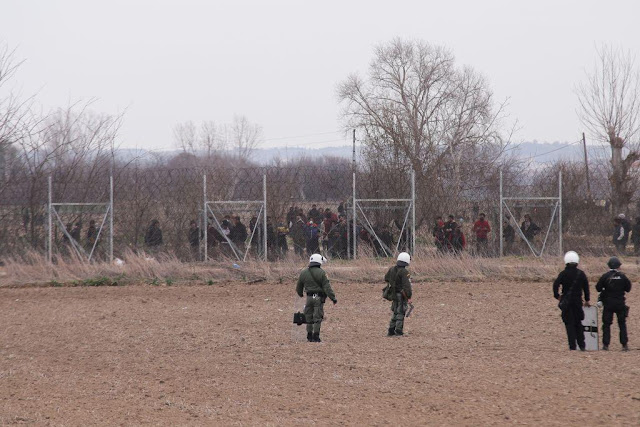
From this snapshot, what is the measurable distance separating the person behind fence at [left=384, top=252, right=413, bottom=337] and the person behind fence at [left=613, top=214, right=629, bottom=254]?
39.9ft

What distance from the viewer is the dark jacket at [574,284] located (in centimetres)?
1207

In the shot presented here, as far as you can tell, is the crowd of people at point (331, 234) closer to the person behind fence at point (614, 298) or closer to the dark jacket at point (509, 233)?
A: the dark jacket at point (509, 233)

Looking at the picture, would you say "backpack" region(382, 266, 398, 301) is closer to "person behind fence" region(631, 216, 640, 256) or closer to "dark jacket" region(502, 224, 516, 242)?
"dark jacket" region(502, 224, 516, 242)

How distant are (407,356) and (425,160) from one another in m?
23.4

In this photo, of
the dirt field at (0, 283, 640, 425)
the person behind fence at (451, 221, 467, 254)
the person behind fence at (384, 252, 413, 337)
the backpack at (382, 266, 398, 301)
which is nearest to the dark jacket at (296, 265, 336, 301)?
the dirt field at (0, 283, 640, 425)

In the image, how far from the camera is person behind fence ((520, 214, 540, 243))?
2389 centimetres

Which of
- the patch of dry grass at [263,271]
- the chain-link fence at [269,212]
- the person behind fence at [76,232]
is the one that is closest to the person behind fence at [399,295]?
the patch of dry grass at [263,271]

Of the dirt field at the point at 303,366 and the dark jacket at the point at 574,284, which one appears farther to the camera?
the dark jacket at the point at 574,284

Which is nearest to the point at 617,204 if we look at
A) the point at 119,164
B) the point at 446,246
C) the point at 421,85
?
the point at 446,246

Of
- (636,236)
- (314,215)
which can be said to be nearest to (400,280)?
(314,215)

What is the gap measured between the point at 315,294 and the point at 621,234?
13379mm

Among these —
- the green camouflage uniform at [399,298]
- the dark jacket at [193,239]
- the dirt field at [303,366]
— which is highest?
the dark jacket at [193,239]

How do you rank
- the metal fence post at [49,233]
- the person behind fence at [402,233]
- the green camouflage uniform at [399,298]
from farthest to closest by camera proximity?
the person behind fence at [402,233] < the metal fence post at [49,233] < the green camouflage uniform at [399,298]

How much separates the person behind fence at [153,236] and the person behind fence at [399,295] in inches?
450
